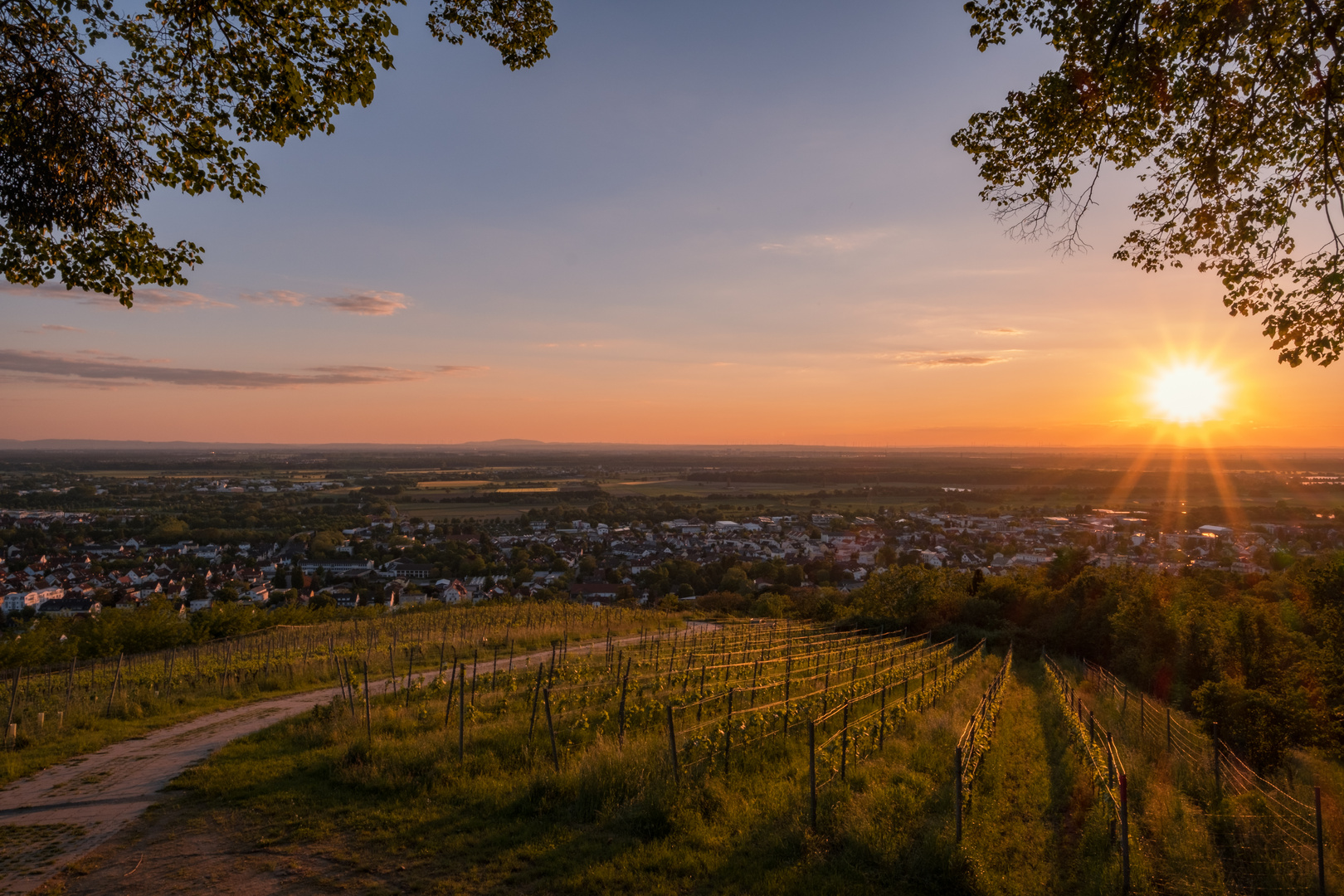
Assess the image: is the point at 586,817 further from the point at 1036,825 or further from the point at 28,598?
the point at 28,598

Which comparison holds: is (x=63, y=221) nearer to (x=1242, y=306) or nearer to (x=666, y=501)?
(x=1242, y=306)

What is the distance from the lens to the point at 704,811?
7.21 meters

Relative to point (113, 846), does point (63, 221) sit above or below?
above

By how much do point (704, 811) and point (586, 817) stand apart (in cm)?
135

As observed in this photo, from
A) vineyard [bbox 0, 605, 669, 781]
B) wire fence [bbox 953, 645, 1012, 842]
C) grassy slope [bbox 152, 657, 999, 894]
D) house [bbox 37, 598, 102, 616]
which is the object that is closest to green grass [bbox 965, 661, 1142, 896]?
wire fence [bbox 953, 645, 1012, 842]

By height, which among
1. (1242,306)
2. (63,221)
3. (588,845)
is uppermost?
(63,221)

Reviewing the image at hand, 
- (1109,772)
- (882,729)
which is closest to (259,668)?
(882,729)

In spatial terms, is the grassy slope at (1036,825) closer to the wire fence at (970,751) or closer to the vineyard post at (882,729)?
the wire fence at (970,751)

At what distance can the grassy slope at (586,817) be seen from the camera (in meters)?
5.89

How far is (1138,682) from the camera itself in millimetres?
25812

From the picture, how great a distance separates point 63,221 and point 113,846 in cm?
639

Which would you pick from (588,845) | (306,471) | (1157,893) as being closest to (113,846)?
(588,845)

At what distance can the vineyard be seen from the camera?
1216cm

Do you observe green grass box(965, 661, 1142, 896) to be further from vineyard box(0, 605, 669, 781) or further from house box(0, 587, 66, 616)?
house box(0, 587, 66, 616)
